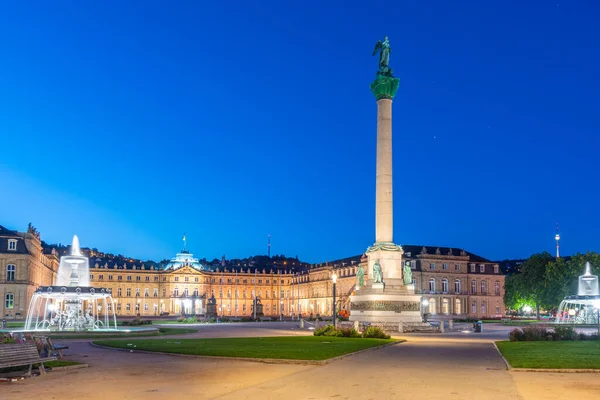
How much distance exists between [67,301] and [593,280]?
64.9m

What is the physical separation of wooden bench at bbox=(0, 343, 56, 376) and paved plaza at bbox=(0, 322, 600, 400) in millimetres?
593

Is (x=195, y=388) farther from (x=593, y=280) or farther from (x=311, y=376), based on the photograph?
(x=593, y=280)

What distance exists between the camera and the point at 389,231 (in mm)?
55375

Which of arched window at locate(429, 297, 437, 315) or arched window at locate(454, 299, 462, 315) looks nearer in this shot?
arched window at locate(429, 297, 437, 315)

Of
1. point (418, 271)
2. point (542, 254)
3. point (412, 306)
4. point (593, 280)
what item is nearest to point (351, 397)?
point (412, 306)

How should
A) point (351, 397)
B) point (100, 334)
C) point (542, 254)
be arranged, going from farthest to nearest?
point (542, 254) < point (100, 334) < point (351, 397)

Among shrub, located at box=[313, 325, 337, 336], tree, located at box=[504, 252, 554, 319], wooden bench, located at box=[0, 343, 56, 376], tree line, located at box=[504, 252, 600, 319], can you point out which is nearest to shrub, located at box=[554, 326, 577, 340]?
shrub, located at box=[313, 325, 337, 336]

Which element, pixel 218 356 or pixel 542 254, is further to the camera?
pixel 542 254

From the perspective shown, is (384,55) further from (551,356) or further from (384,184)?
(551,356)

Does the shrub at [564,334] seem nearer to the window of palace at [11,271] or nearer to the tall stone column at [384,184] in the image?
the tall stone column at [384,184]

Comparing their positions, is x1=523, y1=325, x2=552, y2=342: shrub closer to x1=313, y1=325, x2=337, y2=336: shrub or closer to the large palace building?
x1=313, y1=325, x2=337, y2=336: shrub

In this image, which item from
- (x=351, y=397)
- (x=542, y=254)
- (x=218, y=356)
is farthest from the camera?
(x=542, y=254)

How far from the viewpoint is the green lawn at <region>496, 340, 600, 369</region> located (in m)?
25.0

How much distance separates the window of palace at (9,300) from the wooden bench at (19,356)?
9496 centimetres
